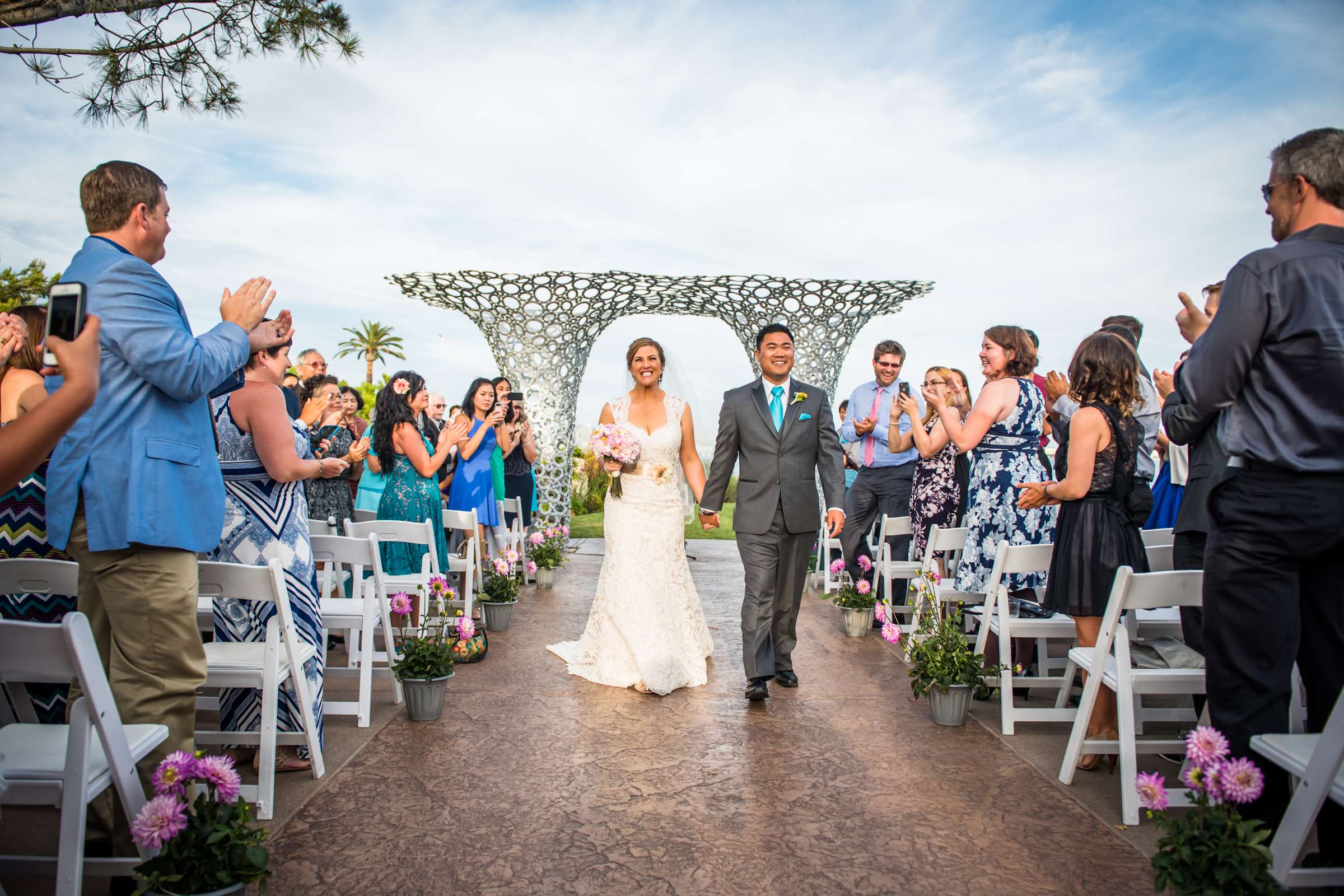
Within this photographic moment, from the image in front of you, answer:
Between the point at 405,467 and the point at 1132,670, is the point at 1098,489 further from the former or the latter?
the point at 405,467

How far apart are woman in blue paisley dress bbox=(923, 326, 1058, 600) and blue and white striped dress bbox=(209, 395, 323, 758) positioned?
11.8ft

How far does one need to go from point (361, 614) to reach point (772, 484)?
239cm

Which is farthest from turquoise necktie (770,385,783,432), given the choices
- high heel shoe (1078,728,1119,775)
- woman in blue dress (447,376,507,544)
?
woman in blue dress (447,376,507,544)

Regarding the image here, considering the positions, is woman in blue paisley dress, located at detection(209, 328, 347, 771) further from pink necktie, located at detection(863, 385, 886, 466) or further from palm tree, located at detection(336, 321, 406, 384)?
palm tree, located at detection(336, 321, 406, 384)

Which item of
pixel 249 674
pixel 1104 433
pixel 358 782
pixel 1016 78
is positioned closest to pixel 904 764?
pixel 1104 433

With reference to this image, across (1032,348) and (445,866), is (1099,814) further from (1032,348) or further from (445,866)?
(1032,348)

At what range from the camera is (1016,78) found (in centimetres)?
962

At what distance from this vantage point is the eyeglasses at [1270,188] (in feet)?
8.14

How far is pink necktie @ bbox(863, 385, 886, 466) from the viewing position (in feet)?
25.3

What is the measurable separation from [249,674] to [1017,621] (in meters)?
3.52

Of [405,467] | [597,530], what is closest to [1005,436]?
[405,467]

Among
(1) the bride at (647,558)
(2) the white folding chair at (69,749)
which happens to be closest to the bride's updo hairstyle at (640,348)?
(1) the bride at (647,558)

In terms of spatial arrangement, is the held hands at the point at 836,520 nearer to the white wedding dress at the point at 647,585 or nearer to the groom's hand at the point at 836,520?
the groom's hand at the point at 836,520

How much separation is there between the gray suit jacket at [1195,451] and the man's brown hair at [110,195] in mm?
3668
